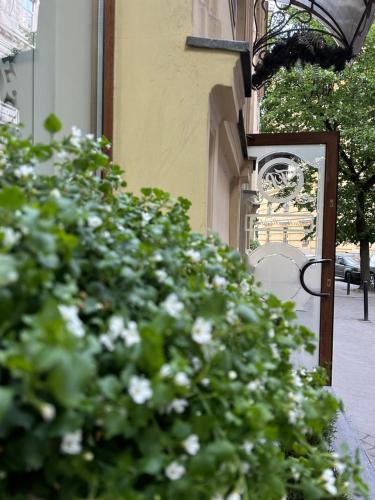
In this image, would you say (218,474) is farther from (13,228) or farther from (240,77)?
(240,77)

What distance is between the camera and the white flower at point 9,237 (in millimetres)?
678

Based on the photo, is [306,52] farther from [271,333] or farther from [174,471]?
[174,471]

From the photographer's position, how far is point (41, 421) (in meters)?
0.61

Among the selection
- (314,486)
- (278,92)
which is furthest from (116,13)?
(278,92)

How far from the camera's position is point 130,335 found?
726 millimetres

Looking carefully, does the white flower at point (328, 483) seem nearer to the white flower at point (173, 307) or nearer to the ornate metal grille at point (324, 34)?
the white flower at point (173, 307)

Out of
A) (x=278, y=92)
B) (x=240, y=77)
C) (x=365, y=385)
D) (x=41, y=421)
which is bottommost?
(x=365, y=385)

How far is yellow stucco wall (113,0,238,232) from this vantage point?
2.34 metres

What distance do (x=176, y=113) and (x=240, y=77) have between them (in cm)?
44

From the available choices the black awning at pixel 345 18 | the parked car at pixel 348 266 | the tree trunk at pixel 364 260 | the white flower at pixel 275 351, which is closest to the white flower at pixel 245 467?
the white flower at pixel 275 351

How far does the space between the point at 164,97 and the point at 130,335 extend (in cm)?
184

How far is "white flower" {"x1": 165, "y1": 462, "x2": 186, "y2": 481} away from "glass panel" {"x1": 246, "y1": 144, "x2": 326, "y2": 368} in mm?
3542

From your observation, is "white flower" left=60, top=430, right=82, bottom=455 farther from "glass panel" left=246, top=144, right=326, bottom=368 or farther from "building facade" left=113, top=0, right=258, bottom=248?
"glass panel" left=246, top=144, right=326, bottom=368

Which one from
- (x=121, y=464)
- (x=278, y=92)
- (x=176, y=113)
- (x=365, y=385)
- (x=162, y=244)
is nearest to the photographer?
(x=121, y=464)
